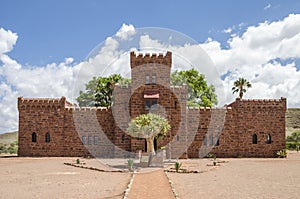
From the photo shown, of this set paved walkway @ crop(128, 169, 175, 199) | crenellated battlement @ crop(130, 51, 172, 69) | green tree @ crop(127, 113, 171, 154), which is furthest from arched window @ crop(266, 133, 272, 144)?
paved walkway @ crop(128, 169, 175, 199)

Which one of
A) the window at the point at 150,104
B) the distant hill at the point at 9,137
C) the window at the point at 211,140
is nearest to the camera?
the window at the point at 150,104

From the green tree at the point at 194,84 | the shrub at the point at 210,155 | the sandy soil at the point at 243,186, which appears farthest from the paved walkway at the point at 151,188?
the green tree at the point at 194,84

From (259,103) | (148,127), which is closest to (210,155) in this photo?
(259,103)

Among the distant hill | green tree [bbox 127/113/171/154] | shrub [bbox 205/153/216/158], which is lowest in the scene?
the distant hill

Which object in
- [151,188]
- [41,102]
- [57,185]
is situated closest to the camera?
[151,188]

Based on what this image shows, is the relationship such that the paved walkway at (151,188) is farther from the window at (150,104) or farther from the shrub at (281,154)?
the shrub at (281,154)

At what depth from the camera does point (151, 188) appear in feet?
48.8

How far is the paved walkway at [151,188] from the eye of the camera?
42.8ft

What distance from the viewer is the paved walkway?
42.8 feet

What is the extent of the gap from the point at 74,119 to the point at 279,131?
776 inches

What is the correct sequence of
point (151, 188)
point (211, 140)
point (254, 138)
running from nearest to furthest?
Answer: 1. point (151, 188)
2. point (211, 140)
3. point (254, 138)

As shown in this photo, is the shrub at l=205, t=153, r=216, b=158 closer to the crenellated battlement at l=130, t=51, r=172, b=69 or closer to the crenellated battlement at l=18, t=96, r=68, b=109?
the crenellated battlement at l=130, t=51, r=172, b=69

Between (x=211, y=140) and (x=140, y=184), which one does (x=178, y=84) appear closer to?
(x=211, y=140)

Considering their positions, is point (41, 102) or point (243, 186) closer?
point (243, 186)
